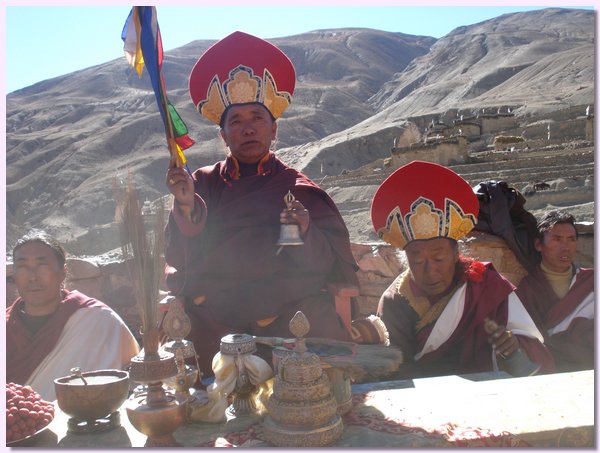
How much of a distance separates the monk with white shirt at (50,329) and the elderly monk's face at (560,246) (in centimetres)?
319

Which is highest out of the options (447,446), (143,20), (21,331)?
(143,20)

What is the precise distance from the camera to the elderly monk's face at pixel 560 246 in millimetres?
4539

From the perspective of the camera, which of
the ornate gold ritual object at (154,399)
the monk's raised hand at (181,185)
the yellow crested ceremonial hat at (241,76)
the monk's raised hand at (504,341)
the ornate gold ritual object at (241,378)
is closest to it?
the ornate gold ritual object at (154,399)

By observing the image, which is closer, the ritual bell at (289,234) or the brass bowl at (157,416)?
the brass bowl at (157,416)

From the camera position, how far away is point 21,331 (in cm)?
373

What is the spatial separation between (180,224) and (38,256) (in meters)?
1.00

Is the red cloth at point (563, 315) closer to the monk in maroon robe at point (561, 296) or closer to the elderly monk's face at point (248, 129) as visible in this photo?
the monk in maroon robe at point (561, 296)

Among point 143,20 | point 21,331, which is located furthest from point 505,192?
point 21,331

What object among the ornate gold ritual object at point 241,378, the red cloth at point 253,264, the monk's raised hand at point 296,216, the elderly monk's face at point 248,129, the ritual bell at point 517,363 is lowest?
the ritual bell at point 517,363

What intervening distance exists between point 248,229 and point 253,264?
0.25 metres

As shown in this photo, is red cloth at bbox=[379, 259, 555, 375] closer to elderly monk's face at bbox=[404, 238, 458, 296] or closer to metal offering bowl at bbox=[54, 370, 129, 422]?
elderly monk's face at bbox=[404, 238, 458, 296]

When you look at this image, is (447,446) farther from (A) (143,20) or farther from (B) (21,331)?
(B) (21,331)

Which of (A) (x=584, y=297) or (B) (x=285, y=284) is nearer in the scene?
(B) (x=285, y=284)

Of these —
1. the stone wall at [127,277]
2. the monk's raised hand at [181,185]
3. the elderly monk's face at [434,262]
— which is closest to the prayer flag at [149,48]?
the monk's raised hand at [181,185]
